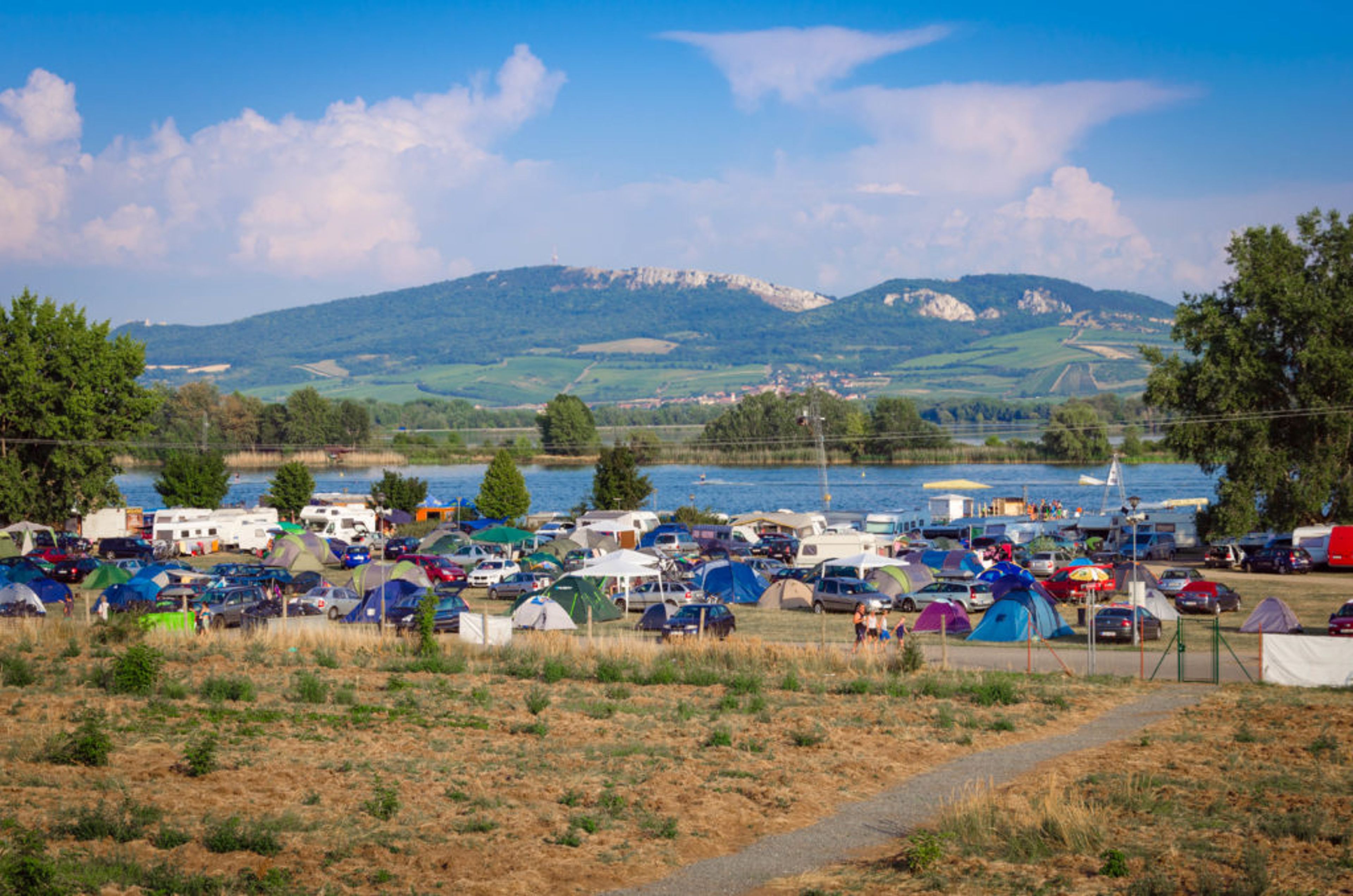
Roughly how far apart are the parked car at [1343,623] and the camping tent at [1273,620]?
87 cm

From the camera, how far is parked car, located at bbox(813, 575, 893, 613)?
34312 millimetres

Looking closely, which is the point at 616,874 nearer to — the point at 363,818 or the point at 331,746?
the point at 363,818

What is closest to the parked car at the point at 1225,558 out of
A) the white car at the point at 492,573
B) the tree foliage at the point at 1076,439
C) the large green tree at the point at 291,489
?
the white car at the point at 492,573

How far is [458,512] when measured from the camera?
212 feet

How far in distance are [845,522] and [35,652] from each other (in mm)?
42650

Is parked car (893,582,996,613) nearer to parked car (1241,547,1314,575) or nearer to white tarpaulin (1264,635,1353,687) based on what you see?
white tarpaulin (1264,635,1353,687)

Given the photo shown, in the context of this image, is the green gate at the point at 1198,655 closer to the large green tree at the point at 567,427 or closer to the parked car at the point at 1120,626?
the parked car at the point at 1120,626

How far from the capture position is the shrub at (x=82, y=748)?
44.4ft

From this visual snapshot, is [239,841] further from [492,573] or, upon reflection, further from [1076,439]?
[1076,439]

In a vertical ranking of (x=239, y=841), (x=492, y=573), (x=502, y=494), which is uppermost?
(x=502, y=494)

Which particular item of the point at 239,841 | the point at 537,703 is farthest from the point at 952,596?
the point at 239,841

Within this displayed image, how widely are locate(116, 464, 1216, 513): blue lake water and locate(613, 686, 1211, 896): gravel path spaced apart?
199 ft

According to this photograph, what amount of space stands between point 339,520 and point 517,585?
25.5 metres

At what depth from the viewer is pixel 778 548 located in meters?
50.9
